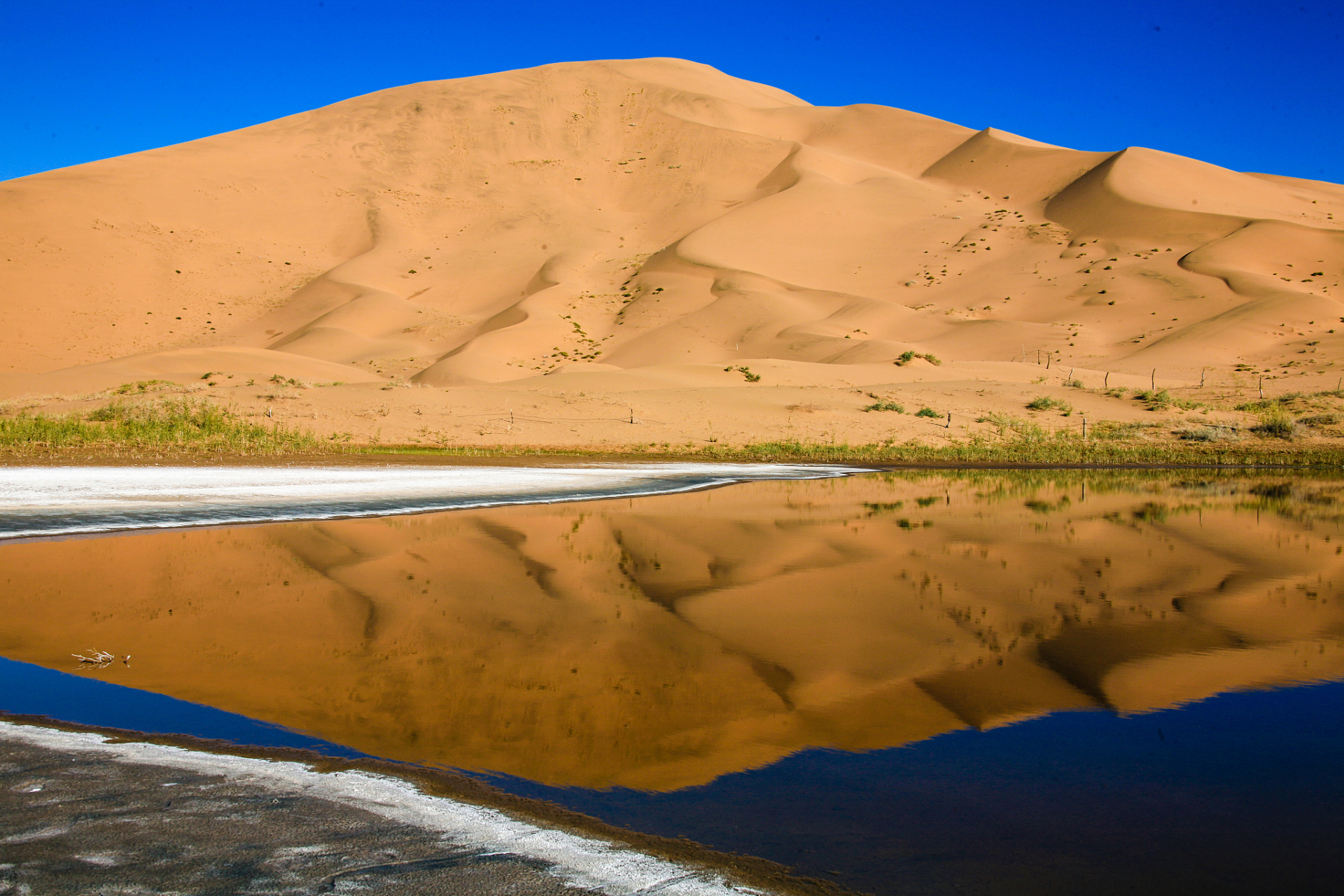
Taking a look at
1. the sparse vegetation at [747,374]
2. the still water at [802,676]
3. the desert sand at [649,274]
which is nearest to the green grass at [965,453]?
the desert sand at [649,274]

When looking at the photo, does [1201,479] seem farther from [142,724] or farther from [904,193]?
[904,193]

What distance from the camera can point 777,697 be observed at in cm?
591

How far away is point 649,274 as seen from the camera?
76.5 m

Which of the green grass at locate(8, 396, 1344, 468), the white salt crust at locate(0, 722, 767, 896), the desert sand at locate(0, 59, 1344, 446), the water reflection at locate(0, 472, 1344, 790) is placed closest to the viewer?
the white salt crust at locate(0, 722, 767, 896)

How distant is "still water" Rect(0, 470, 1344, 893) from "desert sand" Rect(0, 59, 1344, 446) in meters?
23.4

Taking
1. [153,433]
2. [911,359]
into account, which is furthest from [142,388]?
[911,359]

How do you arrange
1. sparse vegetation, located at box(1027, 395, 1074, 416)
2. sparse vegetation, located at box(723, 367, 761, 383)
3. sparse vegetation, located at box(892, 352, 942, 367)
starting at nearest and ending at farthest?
sparse vegetation, located at box(1027, 395, 1074, 416)
sparse vegetation, located at box(723, 367, 761, 383)
sparse vegetation, located at box(892, 352, 942, 367)

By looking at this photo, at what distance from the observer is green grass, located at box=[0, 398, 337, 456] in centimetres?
2673

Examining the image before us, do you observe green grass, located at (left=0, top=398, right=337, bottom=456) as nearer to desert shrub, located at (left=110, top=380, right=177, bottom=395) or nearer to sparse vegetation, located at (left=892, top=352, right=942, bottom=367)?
desert shrub, located at (left=110, top=380, right=177, bottom=395)

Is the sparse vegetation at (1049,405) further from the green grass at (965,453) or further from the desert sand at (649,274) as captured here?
the green grass at (965,453)

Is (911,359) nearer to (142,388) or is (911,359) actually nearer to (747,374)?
(747,374)

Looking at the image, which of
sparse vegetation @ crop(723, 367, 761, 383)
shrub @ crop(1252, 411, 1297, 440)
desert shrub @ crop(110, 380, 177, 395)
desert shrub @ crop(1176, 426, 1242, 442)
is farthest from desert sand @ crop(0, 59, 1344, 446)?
shrub @ crop(1252, 411, 1297, 440)

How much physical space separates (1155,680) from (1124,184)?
85.0 metres

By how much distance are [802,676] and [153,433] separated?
89.3 ft
